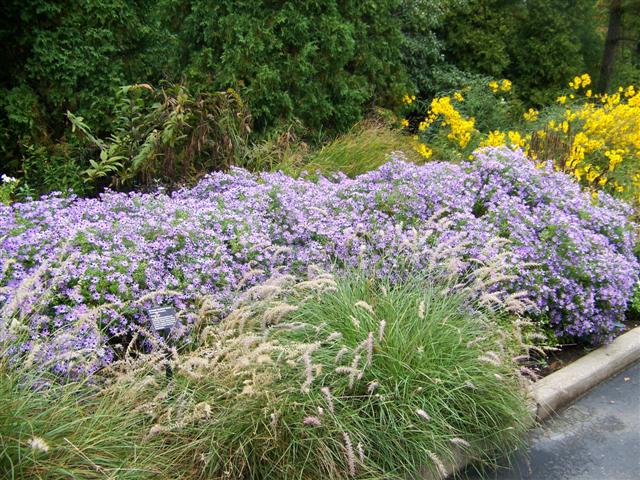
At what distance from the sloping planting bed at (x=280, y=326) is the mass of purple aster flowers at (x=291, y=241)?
18mm

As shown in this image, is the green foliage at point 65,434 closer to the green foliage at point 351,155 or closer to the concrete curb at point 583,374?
the concrete curb at point 583,374

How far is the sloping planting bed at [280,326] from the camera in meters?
3.19

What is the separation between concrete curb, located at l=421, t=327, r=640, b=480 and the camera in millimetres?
4507

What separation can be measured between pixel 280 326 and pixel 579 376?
2.46 meters

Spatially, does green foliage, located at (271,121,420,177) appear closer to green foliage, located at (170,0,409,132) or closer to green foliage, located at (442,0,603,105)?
green foliage, located at (170,0,409,132)

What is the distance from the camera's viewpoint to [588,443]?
4.32 m

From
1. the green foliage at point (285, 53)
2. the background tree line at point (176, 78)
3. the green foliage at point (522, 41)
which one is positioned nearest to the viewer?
the background tree line at point (176, 78)

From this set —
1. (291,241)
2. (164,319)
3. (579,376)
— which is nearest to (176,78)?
(291,241)

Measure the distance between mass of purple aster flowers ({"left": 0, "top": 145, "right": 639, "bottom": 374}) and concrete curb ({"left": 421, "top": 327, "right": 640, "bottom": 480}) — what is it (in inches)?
7.7

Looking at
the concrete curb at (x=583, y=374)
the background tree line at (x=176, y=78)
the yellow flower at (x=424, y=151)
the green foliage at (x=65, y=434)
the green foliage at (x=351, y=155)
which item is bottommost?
the concrete curb at (x=583, y=374)

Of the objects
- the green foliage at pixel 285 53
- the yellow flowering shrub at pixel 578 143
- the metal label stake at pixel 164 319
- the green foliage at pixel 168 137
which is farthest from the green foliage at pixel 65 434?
the yellow flowering shrub at pixel 578 143

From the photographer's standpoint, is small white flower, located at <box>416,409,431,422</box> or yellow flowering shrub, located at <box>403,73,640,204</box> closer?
small white flower, located at <box>416,409,431,422</box>

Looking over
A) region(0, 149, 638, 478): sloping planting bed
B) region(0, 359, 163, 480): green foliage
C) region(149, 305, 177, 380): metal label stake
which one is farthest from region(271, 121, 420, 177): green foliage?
region(0, 359, 163, 480): green foliage

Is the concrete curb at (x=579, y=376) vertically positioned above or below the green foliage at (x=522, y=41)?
below
